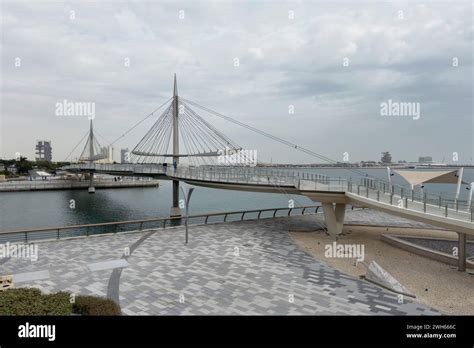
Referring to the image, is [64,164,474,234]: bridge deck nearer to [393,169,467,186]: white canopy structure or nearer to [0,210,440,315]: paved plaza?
[393,169,467,186]: white canopy structure

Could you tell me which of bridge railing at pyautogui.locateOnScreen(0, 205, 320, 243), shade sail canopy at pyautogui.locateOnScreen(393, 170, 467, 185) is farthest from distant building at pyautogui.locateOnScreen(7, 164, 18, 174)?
shade sail canopy at pyautogui.locateOnScreen(393, 170, 467, 185)

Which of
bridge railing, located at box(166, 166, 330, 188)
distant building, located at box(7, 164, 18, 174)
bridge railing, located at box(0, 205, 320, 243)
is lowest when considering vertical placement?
bridge railing, located at box(0, 205, 320, 243)

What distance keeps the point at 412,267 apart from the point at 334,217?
679 centimetres

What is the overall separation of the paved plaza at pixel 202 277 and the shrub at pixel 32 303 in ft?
5.92

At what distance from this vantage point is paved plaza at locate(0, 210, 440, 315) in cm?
1057

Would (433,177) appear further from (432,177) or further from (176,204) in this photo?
(176,204)

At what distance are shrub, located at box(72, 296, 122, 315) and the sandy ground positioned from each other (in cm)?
950

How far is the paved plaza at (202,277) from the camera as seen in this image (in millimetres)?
10570

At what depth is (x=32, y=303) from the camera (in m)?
8.75

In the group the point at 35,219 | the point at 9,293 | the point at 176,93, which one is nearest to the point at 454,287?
the point at 9,293

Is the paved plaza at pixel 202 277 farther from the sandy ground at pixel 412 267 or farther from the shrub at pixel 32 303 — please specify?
the shrub at pixel 32 303

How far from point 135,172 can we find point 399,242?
33.4 metres
